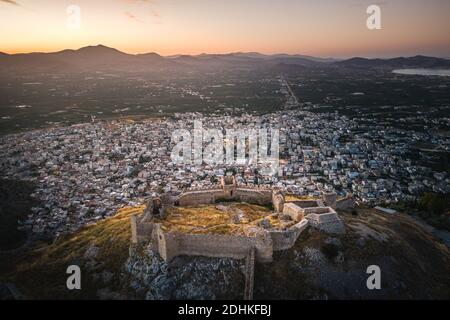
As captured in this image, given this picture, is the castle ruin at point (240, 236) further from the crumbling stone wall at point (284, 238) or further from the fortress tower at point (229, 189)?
the fortress tower at point (229, 189)

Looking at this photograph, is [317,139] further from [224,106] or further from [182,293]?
[182,293]

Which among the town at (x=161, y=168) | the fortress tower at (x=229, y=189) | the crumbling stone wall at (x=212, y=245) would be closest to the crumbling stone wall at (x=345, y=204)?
the fortress tower at (x=229, y=189)

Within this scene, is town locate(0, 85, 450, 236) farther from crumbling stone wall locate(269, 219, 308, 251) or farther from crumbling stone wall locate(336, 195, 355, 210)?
crumbling stone wall locate(269, 219, 308, 251)

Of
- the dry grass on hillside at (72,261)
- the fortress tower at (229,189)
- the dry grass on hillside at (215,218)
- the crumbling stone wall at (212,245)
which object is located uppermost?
the fortress tower at (229,189)

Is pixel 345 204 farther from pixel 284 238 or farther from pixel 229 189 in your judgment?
pixel 284 238
